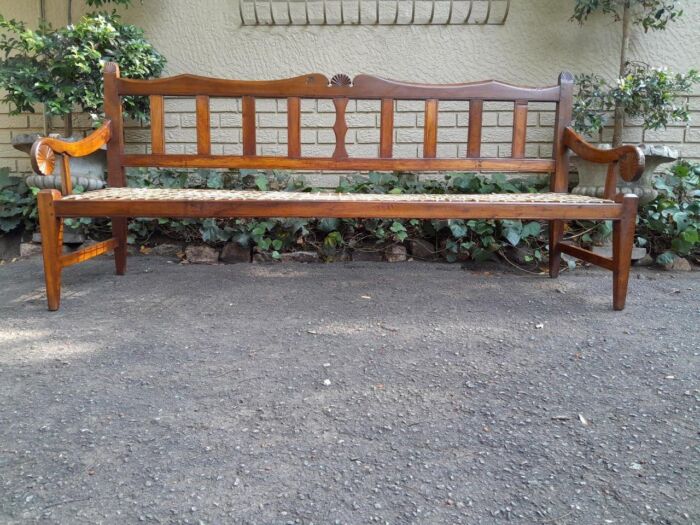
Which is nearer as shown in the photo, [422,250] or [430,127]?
[430,127]

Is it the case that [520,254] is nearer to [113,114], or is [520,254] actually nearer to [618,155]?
[618,155]

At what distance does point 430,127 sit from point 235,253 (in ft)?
5.18

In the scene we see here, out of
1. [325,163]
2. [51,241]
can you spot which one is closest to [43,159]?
[51,241]

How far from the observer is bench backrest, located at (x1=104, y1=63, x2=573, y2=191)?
267 centimetres

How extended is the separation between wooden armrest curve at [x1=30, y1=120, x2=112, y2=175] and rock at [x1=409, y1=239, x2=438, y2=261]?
201 centimetres

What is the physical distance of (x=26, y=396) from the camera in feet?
4.87

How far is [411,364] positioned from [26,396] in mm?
1225

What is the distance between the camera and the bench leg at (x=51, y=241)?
6.97 ft

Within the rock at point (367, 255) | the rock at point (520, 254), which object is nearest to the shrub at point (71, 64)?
the rock at point (367, 255)

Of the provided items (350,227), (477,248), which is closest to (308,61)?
(350,227)

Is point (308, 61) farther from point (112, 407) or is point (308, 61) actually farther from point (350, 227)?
point (112, 407)

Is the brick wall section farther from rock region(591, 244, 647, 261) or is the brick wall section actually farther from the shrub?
rock region(591, 244, 647, 261)

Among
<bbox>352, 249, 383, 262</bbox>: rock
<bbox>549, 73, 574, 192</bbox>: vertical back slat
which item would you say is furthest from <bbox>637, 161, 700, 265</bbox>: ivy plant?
<bbox>352, 249, 383, 262</bbox>: rock

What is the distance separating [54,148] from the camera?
7.09ft
